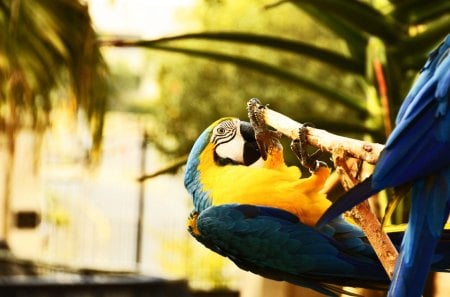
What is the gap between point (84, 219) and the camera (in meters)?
6.47

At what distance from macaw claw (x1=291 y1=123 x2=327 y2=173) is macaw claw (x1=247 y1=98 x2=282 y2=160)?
0.01m

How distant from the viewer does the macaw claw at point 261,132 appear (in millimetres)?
597

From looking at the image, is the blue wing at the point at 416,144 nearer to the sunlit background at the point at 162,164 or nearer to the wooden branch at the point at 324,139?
the wooden branch at the point at 324,139

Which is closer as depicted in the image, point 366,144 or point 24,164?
point 366,144

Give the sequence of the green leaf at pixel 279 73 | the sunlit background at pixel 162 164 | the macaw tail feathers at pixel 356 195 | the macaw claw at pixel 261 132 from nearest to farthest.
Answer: the macaw tail feathers at pixel 356 195, the macaw claw at pixel 261 132, the green leaf at pixel 279 73, the sunlit background at pixel 162 164

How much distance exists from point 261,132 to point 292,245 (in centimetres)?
8

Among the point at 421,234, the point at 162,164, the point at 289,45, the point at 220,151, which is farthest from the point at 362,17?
the point at 162,164

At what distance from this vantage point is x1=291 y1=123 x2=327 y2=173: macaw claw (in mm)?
567

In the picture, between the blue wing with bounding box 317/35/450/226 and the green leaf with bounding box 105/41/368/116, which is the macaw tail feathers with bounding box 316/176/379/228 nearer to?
the blue wing with bounding box 317/35/450/226

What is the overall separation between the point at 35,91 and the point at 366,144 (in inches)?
102

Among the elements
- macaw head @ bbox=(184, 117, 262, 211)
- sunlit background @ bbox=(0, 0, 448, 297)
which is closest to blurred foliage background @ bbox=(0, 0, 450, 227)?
macaw head @ bbox=(184, 117, 262, 211)

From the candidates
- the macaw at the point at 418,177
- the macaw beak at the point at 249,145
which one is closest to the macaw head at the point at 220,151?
A: the macaw beak at the point at 249,145

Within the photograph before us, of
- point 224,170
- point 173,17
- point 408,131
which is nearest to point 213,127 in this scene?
point 224,170

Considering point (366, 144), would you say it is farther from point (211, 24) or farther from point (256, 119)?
point (211, 24)
